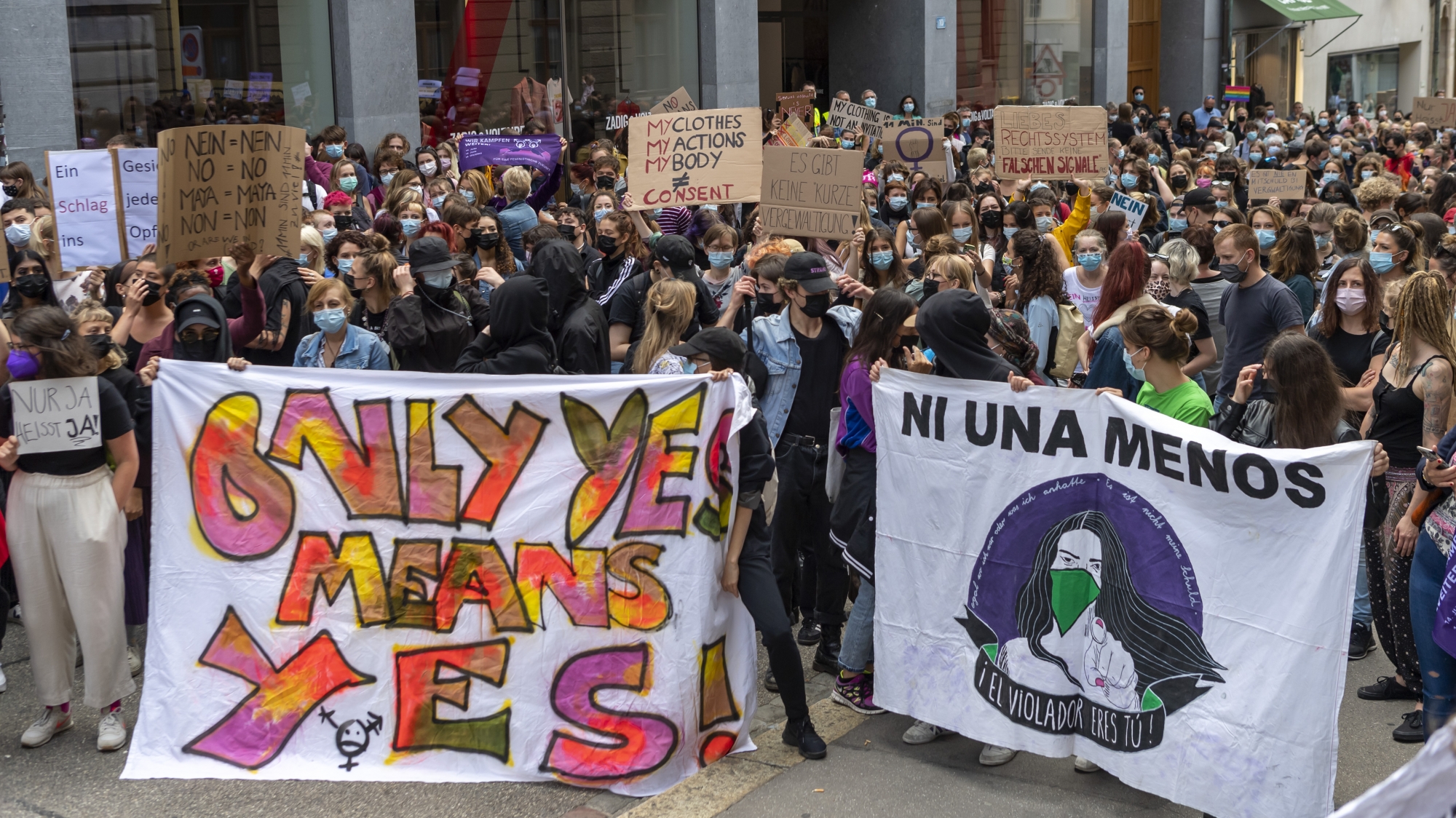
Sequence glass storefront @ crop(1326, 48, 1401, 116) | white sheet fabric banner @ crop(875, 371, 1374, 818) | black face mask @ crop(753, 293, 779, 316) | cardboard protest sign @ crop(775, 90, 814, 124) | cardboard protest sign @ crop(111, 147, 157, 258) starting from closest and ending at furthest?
white sheet fabric banner @ crop(875, 371, 1374, 818) < black face mask @ crop(753, 293, 779, 316) < cardboard protest sign @ crop(111, 147, 157, 258) < cardboard protest sign @ crop(775, 90, 814, 124) < glass storefront @ crop(1326, 48, 1401, 116)

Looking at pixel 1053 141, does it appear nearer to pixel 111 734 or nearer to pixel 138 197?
pixel 138 197

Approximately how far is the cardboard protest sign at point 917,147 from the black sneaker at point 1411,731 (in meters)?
8.12

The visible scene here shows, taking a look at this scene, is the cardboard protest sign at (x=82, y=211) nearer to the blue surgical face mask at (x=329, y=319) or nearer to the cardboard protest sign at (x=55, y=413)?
the blue surgical face mask at (x=329, y=319)

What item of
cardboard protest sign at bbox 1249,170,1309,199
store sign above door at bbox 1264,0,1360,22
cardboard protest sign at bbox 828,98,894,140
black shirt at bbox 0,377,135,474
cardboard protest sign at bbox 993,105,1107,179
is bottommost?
black shirt at bbox 0,377,135,474

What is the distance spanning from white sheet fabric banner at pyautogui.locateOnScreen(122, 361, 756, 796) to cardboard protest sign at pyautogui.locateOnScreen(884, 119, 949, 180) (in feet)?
27.6

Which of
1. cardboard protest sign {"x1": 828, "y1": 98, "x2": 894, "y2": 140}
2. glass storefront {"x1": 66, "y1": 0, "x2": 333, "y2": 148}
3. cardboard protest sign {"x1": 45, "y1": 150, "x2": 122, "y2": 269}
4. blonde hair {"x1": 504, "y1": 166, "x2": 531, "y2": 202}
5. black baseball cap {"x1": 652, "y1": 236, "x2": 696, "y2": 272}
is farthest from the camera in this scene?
cardboard protest sign {"x1": 828, "y1": 98, "x2": 894, "y2": 140}

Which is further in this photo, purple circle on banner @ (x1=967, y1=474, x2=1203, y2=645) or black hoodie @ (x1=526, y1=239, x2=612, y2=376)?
black hoodie @ (x1=526, y1=239, x2=612, y2=376)

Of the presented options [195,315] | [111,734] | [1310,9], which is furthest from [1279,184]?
[1310,9]

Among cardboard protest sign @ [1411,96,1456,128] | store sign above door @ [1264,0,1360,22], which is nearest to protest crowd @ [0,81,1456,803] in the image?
cardboard protest sign @ [1411,96,1456,128]

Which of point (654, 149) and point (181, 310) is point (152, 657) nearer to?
point (181, 310)

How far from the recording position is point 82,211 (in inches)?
321

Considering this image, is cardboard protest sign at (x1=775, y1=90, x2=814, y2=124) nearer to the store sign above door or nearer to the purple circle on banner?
the purple circle on banner

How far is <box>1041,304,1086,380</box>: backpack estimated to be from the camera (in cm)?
741

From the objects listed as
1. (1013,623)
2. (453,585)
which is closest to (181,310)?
(453,585)
